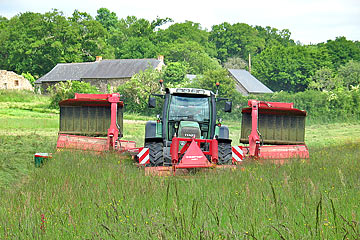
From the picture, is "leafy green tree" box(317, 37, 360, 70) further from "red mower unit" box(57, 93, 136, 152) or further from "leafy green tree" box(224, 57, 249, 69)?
"red mower unit" box(57, 93, 136, 152)

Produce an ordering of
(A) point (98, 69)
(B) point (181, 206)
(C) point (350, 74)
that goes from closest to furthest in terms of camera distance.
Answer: (B) point (181, 206), (A) point (98, 69), (C) point (350, 74)

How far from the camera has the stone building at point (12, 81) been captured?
5827cm

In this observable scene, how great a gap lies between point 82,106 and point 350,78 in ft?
191

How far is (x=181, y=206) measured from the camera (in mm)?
6035

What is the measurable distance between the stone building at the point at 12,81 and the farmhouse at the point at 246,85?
83.5 feet

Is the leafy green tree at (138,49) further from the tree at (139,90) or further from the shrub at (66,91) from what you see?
the tree at (139,90)

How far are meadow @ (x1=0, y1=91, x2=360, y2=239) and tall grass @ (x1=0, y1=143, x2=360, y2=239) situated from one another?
14 millimetres

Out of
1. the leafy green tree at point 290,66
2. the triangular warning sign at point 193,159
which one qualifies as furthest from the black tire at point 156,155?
the leafy green tree at point 290,66

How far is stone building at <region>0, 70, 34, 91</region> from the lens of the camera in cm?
5827

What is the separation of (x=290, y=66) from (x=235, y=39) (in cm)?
3243

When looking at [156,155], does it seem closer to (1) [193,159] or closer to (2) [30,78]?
(1) [193,159]

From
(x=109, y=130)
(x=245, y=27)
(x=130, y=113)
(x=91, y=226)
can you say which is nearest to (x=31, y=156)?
(x=109, y=130)

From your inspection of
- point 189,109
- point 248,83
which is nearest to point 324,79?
point 248,83

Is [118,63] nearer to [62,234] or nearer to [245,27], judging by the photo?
[245,27]
